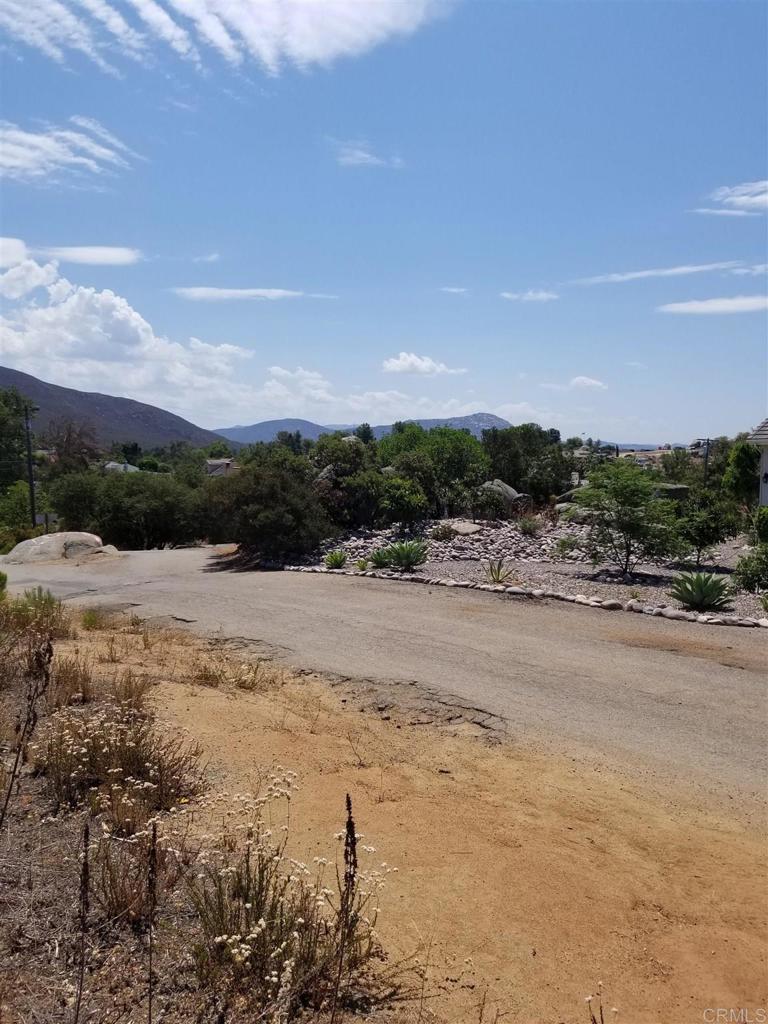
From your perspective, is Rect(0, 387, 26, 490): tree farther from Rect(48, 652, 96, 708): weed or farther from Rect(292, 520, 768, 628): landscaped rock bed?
Rect(48, 652, 96, 708): weed

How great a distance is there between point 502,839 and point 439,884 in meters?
0.69

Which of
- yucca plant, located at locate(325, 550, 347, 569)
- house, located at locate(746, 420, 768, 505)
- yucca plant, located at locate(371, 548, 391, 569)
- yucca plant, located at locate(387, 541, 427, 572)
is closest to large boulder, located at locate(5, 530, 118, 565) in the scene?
yucca plant, located at locate(325, 550, 347, 569)

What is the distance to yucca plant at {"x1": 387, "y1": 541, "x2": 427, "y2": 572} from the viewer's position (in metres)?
15.8

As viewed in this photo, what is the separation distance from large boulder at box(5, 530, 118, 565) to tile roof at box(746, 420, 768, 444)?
22.2 m

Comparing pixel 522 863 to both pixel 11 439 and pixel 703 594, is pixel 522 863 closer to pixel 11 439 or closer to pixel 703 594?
pixel 703 594

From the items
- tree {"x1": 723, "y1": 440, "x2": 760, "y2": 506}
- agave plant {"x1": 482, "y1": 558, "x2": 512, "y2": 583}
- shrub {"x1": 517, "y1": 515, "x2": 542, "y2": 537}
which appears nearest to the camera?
agave plant {"x1": 482, "y1": 558, "x2": 512, "y2": 583}

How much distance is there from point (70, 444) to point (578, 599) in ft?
198

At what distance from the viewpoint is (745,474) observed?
29.4 m

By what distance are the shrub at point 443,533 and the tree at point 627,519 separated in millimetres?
4650

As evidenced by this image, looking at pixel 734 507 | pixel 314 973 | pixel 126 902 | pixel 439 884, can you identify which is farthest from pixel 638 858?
pixel 734 507

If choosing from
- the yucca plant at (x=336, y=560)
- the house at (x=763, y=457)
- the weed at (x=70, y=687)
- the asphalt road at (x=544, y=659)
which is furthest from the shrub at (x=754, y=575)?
the house at (x=763, y=457)

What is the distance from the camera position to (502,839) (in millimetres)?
4586

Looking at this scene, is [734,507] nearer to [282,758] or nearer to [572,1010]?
[282,758]

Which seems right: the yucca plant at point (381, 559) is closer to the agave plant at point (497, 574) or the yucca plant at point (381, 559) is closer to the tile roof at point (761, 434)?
the agave plant at point (497, 574)
